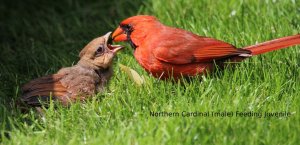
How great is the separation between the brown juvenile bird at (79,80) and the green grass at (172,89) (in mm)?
133

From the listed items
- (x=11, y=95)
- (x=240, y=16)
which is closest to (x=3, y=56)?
(x=11, y=95)

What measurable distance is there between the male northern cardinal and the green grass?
11 cm

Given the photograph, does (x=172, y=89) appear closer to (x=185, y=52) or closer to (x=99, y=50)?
(x=185, y=52)

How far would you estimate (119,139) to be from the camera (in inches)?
185

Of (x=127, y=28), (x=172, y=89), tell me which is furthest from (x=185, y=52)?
(x=127, y=28)

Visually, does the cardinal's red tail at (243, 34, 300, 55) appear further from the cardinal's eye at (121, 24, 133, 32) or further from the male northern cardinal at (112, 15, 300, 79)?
the cardinal's eye at (121, 24, 133, 32)

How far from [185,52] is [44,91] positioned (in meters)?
1.22

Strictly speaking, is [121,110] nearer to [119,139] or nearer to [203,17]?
[119,139]

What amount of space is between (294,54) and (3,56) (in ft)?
10.4

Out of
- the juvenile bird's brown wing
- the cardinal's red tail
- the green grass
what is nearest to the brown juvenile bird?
the juvenile bird's brown wing

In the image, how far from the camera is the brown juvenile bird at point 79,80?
5.74 meters

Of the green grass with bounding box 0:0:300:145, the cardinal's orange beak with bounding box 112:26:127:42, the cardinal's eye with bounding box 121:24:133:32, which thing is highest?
the cardinal's eye with bounding box 121:24:133:32

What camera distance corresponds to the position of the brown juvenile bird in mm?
5742

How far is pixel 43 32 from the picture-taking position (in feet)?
27.5
